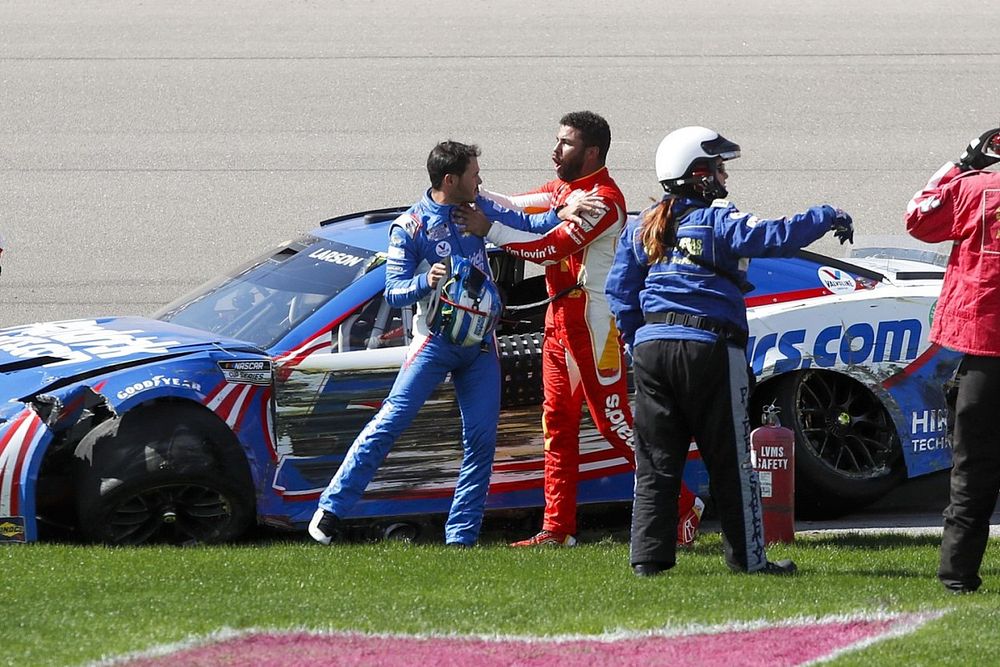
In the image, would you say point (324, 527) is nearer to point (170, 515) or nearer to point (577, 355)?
point (170, 515)

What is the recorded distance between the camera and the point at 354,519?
6.89 metres

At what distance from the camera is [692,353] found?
580cm

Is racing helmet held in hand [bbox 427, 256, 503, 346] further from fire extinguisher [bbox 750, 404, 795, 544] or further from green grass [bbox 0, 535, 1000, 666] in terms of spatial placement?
fire extinguisher [bbox 750, 404, 795, 544]

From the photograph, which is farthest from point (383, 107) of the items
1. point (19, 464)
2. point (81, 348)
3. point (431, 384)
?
point (19, 464)

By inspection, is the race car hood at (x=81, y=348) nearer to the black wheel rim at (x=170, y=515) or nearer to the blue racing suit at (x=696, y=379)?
the black wheel rim at (x=170, y=515)

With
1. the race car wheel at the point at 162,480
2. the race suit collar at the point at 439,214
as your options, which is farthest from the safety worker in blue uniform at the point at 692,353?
the race car wheel at the point at 162,480

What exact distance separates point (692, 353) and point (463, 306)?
1024mm

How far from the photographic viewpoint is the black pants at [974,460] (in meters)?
5.44

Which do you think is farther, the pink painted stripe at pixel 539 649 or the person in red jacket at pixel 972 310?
the person in red jacket at pixel 972 310

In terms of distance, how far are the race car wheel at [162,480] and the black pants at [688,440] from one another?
1.73 metres

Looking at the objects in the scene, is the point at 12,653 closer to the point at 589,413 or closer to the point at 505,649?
the point at 505,649

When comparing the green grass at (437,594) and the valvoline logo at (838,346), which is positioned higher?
the valvoline logo at (838,346)

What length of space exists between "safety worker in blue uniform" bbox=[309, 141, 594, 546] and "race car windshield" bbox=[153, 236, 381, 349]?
0.58 metres

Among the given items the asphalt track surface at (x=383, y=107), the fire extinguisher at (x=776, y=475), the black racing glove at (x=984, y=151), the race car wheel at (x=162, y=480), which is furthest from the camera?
the asphalt track surface at (x=383, y=107)
